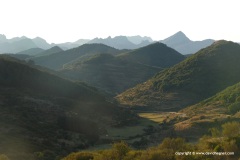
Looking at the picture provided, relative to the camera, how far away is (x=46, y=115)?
119812 mm

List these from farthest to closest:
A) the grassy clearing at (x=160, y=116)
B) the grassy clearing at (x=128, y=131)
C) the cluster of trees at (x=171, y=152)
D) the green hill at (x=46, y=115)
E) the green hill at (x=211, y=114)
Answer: the grassy clearing at (x=160, y=116), the grassy clearing at (x=128, y=131), the green hill at (x=211, y=114), the green hill at (x=46, y=115), the cluster of trees at (x=171, y=152)

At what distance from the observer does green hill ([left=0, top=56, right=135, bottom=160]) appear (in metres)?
90.3

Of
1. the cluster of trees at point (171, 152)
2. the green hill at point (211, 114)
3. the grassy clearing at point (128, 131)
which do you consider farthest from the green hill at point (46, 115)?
the green hill at point (211, 114)

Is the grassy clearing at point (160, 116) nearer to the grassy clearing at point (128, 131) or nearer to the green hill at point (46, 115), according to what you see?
the grassy clearing at point (128, 131)

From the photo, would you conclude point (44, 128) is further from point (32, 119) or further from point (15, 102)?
point (15, 102)

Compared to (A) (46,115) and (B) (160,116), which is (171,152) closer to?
(A) (46,115)

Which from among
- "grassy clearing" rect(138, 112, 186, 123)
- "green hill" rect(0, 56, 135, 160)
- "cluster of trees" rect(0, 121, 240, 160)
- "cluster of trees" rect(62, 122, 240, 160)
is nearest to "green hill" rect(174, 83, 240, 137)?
"grassy clearing" rect(138, 112, 186, 123)

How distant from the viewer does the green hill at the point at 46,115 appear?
3555 inches

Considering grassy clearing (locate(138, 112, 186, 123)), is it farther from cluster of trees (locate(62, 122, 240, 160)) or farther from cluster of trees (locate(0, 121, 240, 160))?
cluster of trees (locate(62, 122, 240, 160))

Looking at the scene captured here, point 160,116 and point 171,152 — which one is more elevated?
point 171,152

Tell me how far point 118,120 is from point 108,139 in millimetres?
27999

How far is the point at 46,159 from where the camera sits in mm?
79250

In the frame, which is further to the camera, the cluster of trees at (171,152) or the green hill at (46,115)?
the green hill at (46,115)

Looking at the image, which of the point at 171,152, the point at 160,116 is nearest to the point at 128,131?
the point at 160,116
